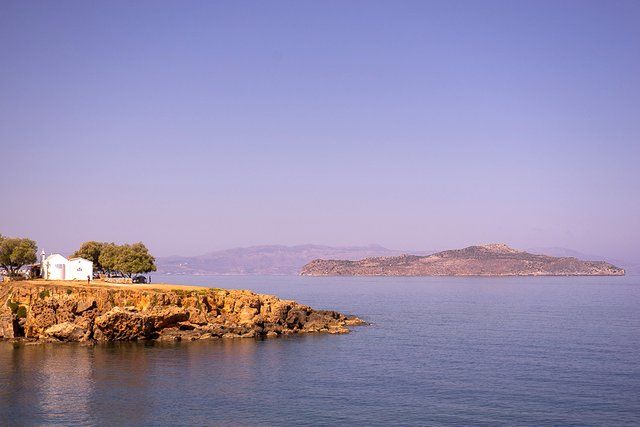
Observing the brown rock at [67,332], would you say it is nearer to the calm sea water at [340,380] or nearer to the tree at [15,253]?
the calm sea water at [340,380]

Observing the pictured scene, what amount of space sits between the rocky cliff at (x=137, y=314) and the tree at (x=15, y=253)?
50.6 feet

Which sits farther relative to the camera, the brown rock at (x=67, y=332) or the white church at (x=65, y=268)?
the white church at (x=65, y=268)

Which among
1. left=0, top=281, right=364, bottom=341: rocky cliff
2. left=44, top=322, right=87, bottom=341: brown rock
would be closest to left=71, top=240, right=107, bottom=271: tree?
left=0, top=281, right=364, bottom=341: rocky cliff

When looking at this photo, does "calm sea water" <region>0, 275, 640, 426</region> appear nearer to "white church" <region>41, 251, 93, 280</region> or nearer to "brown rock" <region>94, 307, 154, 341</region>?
"brown rock" <region>94, 307, 154, 341</region>

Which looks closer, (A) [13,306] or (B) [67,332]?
(B) [67,332]

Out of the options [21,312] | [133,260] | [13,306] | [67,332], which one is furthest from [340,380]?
[133,260]

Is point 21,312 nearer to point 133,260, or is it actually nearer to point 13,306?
point 13,306

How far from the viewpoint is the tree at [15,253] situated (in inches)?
4843

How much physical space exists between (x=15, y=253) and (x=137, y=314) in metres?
42.5

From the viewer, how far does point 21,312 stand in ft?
326

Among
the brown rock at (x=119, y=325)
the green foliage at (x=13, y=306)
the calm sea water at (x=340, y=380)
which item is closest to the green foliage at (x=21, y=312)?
the green foliage at (x=13, y=306)

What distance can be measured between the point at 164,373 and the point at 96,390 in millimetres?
9311

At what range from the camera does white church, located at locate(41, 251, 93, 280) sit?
12088cm

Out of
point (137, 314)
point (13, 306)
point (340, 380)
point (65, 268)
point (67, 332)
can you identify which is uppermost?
point (65, 268)
